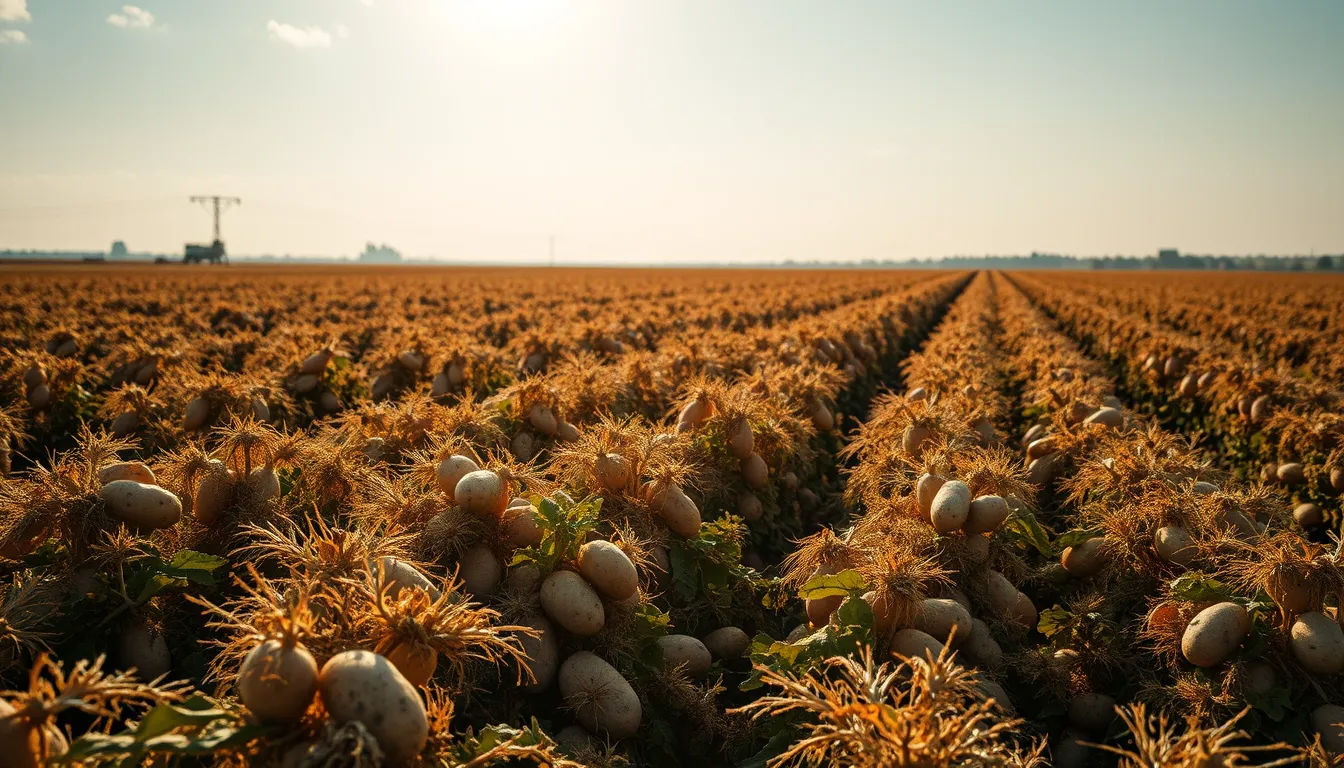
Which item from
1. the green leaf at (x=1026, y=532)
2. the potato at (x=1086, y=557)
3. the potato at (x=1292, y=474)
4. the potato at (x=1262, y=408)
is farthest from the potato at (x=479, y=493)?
the potato at (x=1262, y=408)

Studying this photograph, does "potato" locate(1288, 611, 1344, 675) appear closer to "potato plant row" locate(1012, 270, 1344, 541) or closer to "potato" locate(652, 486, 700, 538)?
"potato" locate(652, 486, 700, 538)

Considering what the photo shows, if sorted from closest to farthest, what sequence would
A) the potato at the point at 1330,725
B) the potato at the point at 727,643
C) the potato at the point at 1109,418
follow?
the potato at the point at 1330,725, the potato at the point at 727,643, the potato at the point at 1109,418

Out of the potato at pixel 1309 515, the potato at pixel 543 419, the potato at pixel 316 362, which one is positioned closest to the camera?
the potato at pixel 543 419

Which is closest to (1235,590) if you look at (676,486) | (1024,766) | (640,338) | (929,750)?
(1024,766)

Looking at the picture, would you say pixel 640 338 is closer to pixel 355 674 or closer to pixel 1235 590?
pixel 1235 590

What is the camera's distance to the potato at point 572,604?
10.4 feet

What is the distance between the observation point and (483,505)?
342cm

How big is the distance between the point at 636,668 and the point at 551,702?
18.1 inches

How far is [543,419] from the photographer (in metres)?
5.64

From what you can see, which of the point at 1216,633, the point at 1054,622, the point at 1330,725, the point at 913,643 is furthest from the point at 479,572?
the point at 1330,725

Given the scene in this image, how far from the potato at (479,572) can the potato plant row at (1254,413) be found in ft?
25.0

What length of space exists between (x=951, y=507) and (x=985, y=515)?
0.24 m

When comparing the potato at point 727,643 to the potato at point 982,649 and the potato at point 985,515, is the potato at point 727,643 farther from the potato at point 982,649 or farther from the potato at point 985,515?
the potato at point 985,515

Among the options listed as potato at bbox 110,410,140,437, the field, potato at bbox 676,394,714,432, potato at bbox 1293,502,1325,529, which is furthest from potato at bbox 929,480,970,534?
potato at bbox 110,410,140,437
